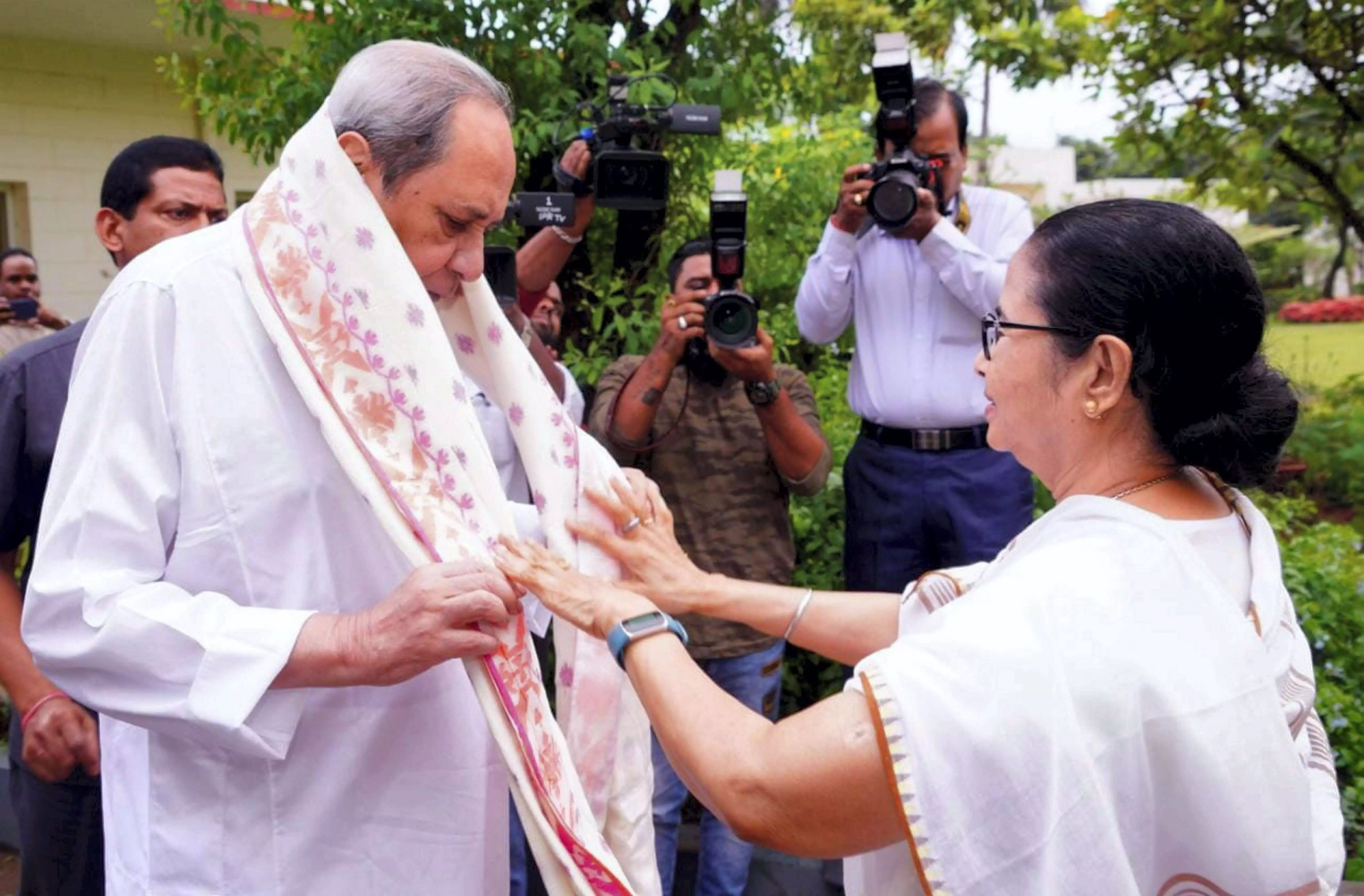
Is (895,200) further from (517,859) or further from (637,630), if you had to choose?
(637,630)

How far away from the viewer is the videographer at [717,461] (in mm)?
3699

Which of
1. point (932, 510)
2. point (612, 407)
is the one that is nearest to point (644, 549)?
point (612, 407)

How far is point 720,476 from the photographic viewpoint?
12.5ft

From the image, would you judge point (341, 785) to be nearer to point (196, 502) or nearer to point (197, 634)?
point (197, 634)

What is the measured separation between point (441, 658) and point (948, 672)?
0.69 metres

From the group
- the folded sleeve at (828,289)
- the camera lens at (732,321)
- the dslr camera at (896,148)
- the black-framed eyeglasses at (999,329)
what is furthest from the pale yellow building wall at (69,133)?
the black-framed eyeglasses at (999,329)

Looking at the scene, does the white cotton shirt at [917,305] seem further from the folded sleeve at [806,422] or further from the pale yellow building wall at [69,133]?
the pale yellow building wall at [69,133]

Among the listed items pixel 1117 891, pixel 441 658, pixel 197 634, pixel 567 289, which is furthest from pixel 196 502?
pixel 567 289

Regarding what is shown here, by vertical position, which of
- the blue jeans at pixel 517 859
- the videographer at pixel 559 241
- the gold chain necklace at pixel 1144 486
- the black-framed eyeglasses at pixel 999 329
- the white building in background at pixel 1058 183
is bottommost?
the blue jeans at pixel 517 859

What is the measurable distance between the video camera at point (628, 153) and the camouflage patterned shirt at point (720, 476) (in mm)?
576

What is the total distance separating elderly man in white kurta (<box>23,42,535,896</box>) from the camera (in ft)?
5.91

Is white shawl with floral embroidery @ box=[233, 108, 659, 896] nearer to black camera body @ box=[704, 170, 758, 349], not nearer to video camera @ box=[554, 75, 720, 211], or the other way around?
black camera body @ box=[704, 170, 758, 349]

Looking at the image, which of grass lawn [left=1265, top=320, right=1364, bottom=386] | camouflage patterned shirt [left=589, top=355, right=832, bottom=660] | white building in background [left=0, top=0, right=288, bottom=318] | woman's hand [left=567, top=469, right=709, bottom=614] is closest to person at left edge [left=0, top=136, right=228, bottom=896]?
woman's hand [left=567, top=469, right=709, bottom=614]

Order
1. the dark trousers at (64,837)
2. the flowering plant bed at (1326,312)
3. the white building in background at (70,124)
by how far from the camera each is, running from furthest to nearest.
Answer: the flowering plant bed at (1326,312), the white building in background at (70,124), the dark trousers at (64,837)
